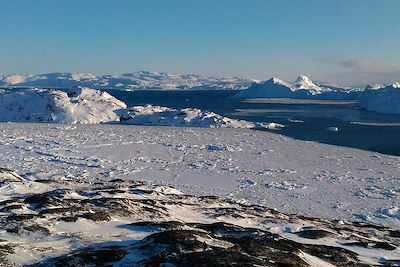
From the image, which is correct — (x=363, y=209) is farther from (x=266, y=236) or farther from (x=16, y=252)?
(x=16, y=252)

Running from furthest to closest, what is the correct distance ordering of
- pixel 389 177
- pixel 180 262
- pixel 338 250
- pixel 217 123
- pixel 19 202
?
pixel 217 123
pixel 389 177
pixel 19 202
pixel 338 250
pixel 180 262

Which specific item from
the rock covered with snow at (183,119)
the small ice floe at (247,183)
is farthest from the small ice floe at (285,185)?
the rock covered with snow at (183,119)

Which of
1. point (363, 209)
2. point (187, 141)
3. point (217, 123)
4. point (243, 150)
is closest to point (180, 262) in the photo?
point (363, 209)

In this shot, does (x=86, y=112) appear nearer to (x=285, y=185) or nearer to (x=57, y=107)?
(x=57, y=107)

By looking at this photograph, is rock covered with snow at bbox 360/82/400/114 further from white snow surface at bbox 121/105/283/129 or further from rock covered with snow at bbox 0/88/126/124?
rock covered with snow at bbox 0/88/126/124

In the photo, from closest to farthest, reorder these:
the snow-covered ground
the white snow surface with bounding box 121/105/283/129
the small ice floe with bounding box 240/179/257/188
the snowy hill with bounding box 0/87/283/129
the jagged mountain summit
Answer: the snow-covered ground → the small ice floe with bounding box 240/179/257/188 → the white snow surface with bounding box 121/105/283/129 → the snowy hill with bounding box 0/87/283/129 → the jagged mountain summit

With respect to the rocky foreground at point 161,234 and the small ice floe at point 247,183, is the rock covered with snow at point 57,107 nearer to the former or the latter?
the small ice floe at point 247,183

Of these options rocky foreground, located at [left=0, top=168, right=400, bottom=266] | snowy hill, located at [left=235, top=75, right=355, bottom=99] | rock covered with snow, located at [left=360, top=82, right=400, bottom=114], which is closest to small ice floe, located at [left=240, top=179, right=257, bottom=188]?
rocky foreground, located at [left=0, top=168, right=400, bottom=266]
